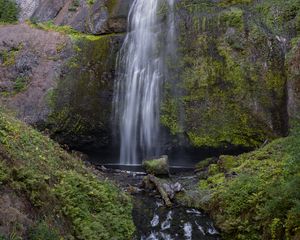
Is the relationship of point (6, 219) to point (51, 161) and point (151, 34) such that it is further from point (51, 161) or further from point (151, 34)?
point (151, 34)

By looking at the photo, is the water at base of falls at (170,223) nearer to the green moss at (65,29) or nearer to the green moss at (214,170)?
the green moss at (214,170)

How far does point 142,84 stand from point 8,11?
9.15 metres

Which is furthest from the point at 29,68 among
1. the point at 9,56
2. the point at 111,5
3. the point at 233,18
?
the point at 233,18

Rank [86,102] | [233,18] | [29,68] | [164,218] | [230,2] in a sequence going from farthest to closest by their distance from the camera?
1. [29,68]
2. [86,102]
3. [230,2]
4. [233,18]
5. [164,218]

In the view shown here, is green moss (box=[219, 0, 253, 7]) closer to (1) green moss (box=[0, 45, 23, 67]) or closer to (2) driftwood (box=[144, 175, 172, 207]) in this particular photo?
(2) driftwood (box=[144, 175, 172, 207])

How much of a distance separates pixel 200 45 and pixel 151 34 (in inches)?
84.3

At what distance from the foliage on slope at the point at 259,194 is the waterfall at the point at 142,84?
4294mm

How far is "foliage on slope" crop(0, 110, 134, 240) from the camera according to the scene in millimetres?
7738

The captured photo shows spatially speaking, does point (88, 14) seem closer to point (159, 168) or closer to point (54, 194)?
point (159, 168)

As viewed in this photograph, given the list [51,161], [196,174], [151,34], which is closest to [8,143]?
[51,161]

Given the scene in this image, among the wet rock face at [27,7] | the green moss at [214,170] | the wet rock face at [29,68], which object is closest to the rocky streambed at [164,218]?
the green moss at [214,170]

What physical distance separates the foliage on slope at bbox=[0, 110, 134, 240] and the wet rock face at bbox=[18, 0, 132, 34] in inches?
351

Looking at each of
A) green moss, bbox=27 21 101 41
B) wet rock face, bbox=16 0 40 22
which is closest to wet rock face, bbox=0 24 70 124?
green moss, bbox=27 21 101 41

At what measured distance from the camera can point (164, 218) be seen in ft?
33.6
